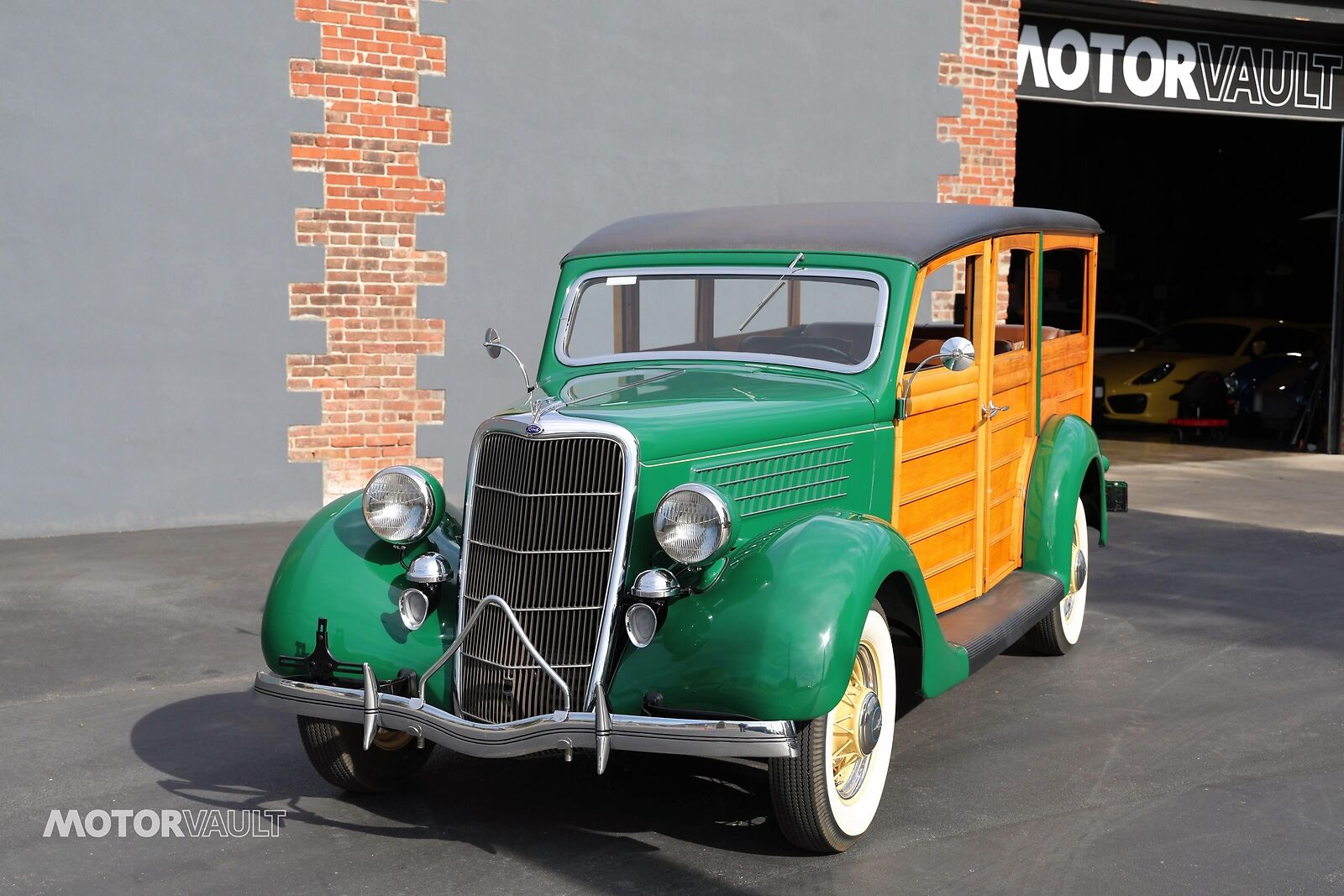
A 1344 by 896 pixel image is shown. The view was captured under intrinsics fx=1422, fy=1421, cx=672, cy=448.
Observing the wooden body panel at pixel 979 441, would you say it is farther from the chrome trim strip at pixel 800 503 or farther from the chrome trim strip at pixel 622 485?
the chrome trim strip at pixel 622 485

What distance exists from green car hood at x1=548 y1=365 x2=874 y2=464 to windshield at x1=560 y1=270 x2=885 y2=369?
20cm

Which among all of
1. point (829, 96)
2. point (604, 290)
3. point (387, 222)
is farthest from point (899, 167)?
point (604, 290)

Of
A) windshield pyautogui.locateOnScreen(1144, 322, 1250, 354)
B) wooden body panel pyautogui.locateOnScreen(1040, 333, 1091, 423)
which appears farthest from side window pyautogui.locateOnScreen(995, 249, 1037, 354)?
windshield pyautogui.locateOnScreen(1144, 322, 1250, 354)

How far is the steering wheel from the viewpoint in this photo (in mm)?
5012

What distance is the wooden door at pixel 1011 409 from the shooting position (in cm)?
580

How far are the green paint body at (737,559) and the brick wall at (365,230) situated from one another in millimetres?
4548

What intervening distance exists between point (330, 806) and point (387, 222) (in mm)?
5769

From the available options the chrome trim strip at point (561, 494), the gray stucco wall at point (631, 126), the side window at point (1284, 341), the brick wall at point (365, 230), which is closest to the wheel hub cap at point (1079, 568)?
the chrome trim strip at point (561, 494)

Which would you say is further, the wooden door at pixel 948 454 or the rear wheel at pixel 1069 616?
the rear wheel at pixel 1069 616

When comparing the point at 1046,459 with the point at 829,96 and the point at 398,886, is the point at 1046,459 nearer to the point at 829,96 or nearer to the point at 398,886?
the point at 398,886

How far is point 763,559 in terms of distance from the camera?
13.2ft

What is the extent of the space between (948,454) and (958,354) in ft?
2.55

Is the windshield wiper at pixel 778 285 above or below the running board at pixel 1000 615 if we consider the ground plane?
above

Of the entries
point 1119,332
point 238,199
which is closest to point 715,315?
point 238,199
